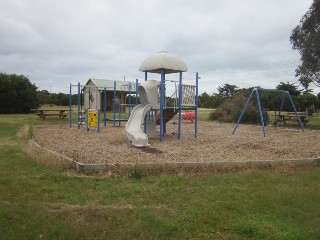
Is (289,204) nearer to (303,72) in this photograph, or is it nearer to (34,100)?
(303,72)

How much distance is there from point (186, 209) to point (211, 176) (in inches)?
87.3

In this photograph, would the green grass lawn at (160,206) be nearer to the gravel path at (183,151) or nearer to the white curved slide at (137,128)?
the gravel path at (183,151)

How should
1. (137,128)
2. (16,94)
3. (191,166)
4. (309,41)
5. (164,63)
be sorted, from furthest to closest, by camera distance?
(16,94)
(309,41)
(164,63)
(137,128)
(191,166)

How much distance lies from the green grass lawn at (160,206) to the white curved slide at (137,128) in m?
4.21

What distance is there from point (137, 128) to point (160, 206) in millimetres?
7421

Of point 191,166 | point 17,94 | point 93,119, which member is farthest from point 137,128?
point 17,94

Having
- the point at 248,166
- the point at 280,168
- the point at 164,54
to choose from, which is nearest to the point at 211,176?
the point at 248,166

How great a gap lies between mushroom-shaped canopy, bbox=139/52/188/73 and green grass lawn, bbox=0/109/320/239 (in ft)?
23.7

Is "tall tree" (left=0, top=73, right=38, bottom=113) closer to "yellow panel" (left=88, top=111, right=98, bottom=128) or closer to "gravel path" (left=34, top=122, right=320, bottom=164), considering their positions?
"yellow panel" (left=88, top=111, right=98, bottom=128)

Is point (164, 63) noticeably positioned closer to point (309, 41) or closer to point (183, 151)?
point (183, 151)

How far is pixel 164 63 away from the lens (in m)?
13.6

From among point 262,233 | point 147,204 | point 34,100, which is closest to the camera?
point 262,233

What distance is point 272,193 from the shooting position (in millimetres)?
5758

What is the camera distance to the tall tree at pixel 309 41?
69.6ft
